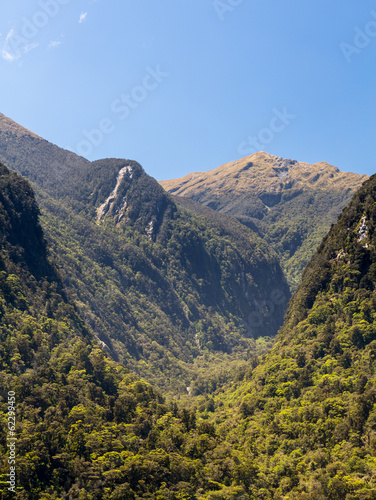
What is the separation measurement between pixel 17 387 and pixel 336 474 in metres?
56.5

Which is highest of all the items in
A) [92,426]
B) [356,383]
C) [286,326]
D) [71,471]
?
[286,326]

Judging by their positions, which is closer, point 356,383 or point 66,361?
point 356,383

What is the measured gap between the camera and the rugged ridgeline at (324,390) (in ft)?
211

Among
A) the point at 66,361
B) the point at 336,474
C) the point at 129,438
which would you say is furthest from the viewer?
the point at 66,361

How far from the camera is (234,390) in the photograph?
127438mm

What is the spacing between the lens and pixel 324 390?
82.8 metres

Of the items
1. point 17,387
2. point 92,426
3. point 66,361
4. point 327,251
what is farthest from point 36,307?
point 327,251

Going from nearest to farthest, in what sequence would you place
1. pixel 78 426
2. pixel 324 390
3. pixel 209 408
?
1. pixel 78 426
2. pixel 324 390
3. pixel 209 408

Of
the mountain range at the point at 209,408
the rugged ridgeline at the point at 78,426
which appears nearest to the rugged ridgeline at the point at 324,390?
the mountain range at the point at 209,408

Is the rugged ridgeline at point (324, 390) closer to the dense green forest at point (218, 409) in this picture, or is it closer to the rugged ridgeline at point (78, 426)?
the dense green forest at point (218, 409)

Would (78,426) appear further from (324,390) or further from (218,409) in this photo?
(218,409)

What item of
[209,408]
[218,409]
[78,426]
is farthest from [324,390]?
[78,426]

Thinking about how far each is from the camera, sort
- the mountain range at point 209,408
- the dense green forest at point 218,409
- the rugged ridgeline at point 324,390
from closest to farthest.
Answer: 1. the mountain range at point 209,408
2. the dense green forest at point 218,409
3. the rugged ridgeline at point 324,390

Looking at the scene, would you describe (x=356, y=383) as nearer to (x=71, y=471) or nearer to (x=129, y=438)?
(x=129, y=438)
